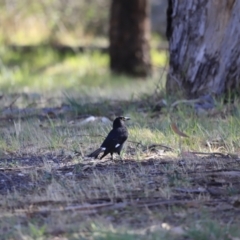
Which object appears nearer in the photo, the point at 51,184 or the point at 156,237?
the point at 156,237

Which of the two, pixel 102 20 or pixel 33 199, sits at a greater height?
pixel 33 199

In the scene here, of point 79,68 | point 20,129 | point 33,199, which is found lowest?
point 79,68

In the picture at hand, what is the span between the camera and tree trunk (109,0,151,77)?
Result: 1518cm

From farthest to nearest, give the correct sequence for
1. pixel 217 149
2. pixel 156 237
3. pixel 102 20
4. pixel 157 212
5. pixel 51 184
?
pixel 102 20 < pixel 217 149 < pixel 51 184 < pixel 157 212 < pixel 156 237

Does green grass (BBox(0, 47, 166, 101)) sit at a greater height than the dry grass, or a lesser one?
lesser

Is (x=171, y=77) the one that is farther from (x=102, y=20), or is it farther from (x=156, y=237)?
(x=102, y=20)

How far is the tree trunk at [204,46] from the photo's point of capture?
8.54 meters

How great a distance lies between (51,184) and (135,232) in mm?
1221

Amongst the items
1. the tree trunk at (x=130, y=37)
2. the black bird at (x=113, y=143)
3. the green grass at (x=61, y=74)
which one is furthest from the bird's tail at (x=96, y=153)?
the tree trunk at (x=130, y=37)

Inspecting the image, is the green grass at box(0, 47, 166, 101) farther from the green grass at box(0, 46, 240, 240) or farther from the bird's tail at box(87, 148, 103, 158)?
the bird's tail at box(87, 148, 103, 158)

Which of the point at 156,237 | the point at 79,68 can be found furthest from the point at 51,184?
the point at 79,68

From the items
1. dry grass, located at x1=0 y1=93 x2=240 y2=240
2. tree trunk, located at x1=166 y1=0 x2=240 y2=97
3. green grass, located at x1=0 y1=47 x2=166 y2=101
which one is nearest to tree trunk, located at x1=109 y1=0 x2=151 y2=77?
green grass, located at x1=0 y1=47 x2=166 y2=101

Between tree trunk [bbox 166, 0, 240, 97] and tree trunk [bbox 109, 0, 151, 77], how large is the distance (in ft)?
20.1

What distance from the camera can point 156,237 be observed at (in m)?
4.07
